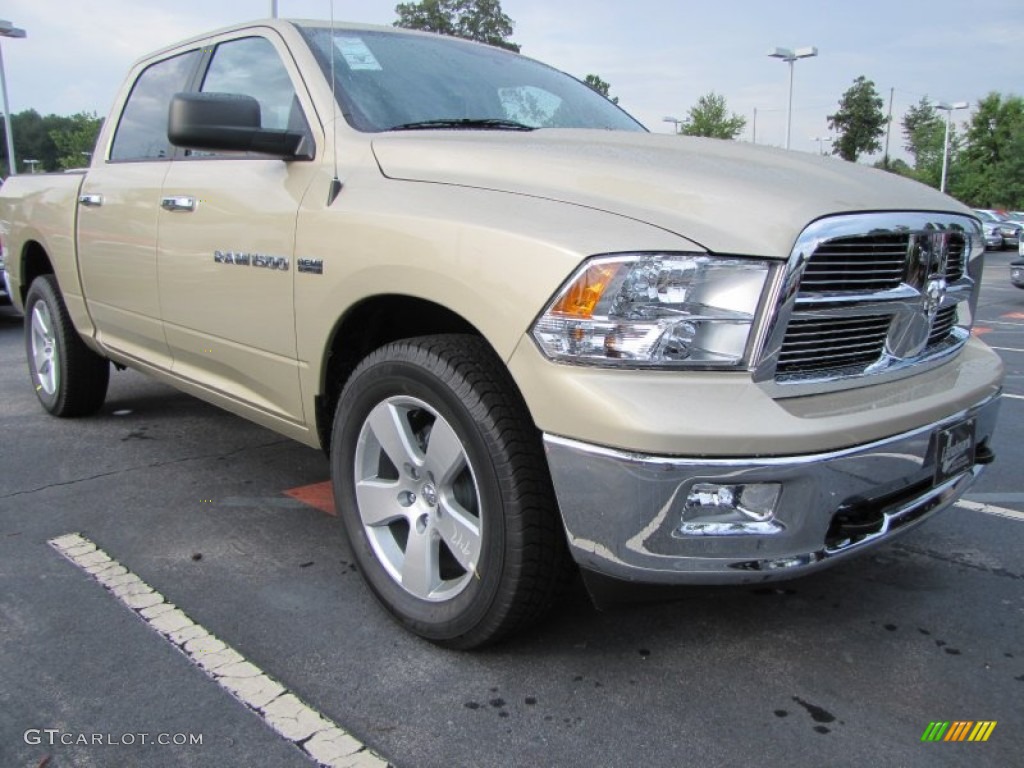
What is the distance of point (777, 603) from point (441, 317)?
57.0 inches

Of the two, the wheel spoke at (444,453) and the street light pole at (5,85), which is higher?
the street light pole at (5,85)

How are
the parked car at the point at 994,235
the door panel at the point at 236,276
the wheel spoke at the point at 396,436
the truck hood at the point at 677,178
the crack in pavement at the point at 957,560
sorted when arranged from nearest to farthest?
the truck hood at the point at 677,178
the wheel spoke at the point at 396,436
the door panel at the point at 236,276
the crack in pavement at the point at 957,560
the parked car at the point at 994,235

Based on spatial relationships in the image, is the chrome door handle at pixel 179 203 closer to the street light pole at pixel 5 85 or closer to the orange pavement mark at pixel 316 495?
the orange pavement mark at pixel 316 495

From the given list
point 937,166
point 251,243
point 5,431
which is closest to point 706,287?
point 251,243

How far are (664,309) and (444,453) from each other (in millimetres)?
738

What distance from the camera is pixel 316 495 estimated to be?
12.5 ft

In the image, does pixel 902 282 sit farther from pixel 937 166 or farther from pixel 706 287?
pixel 937 166

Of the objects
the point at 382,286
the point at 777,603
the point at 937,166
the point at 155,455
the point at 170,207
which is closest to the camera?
the point at 382,286

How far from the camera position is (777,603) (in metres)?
2.80

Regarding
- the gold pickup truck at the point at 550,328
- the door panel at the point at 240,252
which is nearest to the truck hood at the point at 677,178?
the gold pickup truck at the point at 550,328

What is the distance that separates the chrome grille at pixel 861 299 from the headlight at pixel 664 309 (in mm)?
87

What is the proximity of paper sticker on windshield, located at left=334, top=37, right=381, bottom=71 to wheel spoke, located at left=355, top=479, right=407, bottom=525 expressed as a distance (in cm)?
149

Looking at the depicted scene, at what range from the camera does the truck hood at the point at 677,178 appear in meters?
2.01

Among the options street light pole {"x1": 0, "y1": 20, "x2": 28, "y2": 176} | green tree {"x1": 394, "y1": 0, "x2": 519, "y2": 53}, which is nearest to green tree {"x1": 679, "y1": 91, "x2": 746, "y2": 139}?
green tree {"x1": 394, "y1": 0, "x2": 519, "y2": 53}
